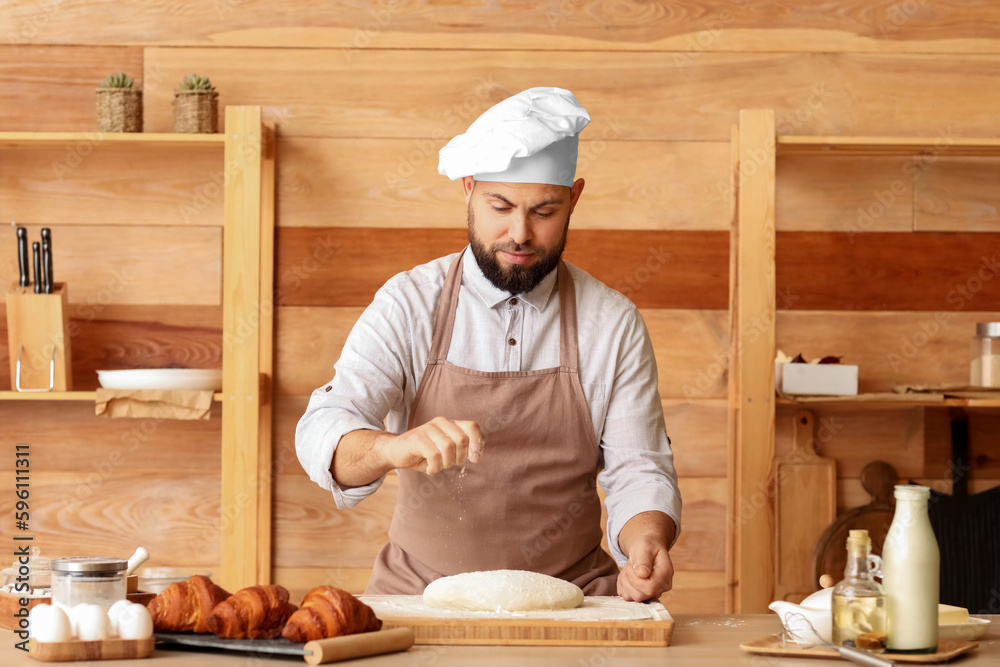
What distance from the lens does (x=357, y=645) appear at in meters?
1.15

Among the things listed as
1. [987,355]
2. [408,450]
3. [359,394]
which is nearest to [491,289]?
[359,394]

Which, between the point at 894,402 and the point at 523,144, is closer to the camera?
the point at 523,144

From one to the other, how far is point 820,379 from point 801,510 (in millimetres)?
377

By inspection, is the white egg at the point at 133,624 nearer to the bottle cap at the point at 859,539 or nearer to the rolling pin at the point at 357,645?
the rolling pin at the point at 357,645

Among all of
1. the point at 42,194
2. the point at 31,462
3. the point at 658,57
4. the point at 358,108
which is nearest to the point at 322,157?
the point at 358,108

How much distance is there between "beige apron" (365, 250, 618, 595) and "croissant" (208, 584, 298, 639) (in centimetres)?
64

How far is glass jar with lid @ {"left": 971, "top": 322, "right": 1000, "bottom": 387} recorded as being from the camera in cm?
244

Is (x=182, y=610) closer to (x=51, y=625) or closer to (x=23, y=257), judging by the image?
(x=51, y=625)

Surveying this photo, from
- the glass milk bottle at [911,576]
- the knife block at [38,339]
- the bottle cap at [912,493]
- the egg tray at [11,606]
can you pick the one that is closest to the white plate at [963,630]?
the glass milk bottle at [911,576]

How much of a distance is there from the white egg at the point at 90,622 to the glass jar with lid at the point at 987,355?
2089 mm

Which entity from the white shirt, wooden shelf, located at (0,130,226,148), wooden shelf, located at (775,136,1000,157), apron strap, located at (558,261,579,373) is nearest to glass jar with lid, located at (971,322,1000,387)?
wooden shelf, located at (775,136,1000,157)

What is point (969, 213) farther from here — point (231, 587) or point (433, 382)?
point (231, 587)

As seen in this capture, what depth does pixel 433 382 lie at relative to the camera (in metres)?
1.87

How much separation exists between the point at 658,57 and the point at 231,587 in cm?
171
